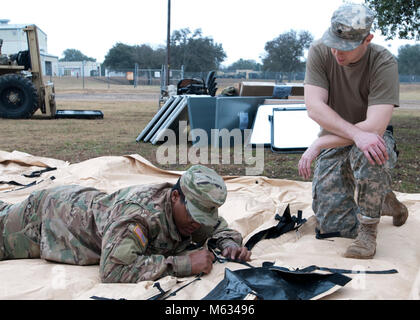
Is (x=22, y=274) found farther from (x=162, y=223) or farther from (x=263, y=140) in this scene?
(x=263, y=140)

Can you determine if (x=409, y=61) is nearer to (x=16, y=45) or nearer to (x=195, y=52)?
(x=195, y=52)

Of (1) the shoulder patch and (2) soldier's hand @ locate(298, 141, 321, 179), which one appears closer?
(1) the shoulder patch

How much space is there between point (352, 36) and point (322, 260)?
1.26 meters

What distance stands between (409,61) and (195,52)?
2517cm

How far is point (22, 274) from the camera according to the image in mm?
2410

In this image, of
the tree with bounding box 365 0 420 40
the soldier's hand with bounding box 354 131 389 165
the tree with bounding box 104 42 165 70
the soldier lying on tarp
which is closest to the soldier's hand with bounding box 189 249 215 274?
the soldier lying on tarp

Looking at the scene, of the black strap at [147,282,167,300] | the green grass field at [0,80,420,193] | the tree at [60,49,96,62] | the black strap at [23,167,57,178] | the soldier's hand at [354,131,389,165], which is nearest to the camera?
the black strap at [147,282,167,300]

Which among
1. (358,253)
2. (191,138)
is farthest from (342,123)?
(191,138)

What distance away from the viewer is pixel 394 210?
3197mm

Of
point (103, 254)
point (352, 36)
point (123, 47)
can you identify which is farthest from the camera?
point (123, 47)

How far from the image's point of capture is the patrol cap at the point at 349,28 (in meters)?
2.57

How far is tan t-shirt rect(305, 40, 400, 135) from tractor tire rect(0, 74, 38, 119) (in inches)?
422

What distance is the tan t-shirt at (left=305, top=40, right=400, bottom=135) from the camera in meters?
2.76

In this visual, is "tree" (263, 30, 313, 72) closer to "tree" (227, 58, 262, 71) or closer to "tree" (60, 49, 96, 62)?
"tree" (227, 58, 262, 71)
